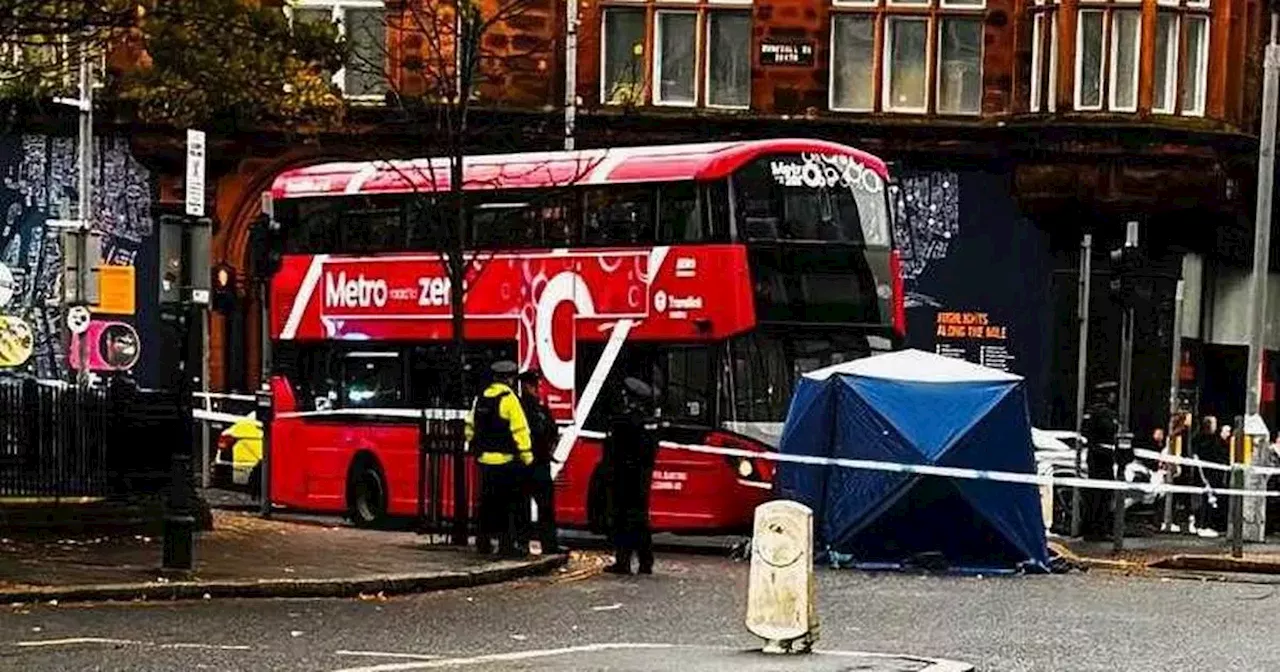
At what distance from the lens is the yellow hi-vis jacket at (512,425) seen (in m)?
20.5

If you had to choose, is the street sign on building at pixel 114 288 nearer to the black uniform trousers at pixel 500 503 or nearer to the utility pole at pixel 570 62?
Answer: the utility pole at pixel 570 62

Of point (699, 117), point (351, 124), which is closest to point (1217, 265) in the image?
point (699, 117)

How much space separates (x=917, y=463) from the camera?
2161 centimetres

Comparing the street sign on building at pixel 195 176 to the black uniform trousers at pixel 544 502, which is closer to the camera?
the street sign on building at pixel 195 176

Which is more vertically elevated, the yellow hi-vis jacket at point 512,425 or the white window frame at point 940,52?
the white window frame at point 940,52

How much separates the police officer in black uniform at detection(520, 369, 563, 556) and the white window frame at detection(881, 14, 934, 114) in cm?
1651

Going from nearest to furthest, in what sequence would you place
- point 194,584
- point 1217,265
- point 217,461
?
1. point 194,584
2. point 217,461
3. point 1217,265

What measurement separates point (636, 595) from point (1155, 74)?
19891mm

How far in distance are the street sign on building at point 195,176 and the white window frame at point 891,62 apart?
19357 millimetres

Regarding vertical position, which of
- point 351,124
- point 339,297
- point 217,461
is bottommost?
point 217,461

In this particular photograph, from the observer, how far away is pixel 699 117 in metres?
37.0

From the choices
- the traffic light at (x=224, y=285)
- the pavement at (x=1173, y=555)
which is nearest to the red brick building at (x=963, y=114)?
the traffic light at (x=224, y=285)

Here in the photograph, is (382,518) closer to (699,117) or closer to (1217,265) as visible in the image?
(699,117)

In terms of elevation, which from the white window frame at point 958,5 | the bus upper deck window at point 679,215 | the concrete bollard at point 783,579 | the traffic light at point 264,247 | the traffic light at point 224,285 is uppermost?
the white window frame at point 958,5
